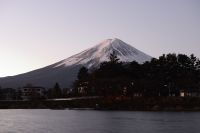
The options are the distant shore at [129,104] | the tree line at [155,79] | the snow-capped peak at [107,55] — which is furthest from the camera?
the snow-capped peak at [107,55]

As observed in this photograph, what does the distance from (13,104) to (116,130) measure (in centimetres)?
5227

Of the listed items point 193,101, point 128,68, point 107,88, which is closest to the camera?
point 193,101

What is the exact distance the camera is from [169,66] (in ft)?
194

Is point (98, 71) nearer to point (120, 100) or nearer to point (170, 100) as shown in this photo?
point (120, 100)

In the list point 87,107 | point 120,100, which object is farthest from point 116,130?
point 87,107

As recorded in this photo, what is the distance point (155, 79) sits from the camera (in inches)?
2312

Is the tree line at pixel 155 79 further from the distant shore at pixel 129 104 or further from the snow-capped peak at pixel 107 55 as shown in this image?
the snow-capped peak at pixel 107 55

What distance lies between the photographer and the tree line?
57562 millimetres

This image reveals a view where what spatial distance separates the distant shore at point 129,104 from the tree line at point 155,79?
195 cm

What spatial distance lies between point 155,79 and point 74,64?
90.0m

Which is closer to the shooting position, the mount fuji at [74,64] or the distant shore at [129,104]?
the distant shore at [129,104]

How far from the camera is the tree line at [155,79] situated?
189 feet

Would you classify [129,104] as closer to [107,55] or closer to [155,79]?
[155,79]

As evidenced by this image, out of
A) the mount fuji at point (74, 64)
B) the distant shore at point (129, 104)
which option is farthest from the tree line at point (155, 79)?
the mount fuji at point (74, 64)
